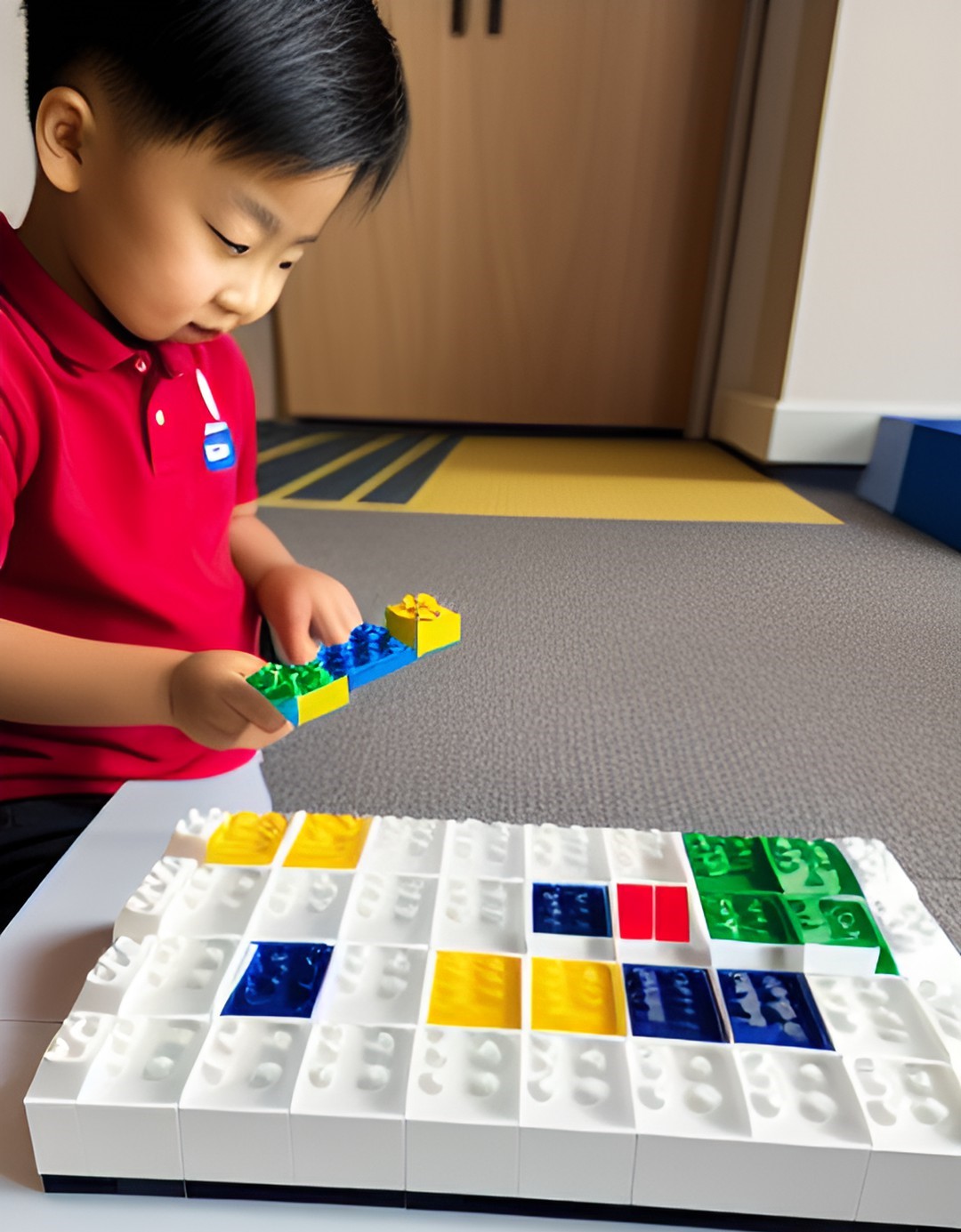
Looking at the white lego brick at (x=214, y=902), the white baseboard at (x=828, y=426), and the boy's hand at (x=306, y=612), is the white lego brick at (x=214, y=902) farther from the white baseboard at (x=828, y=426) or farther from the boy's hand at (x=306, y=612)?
the white baseboard at (x=828, y=426)

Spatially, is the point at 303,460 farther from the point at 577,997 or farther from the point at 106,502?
the point at 577,997

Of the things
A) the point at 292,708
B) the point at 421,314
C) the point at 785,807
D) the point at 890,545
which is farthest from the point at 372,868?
the point at 421,314

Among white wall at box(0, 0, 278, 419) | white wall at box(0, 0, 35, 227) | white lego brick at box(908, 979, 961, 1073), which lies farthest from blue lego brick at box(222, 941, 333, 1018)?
white wall at box(0, 0, 35, 227)

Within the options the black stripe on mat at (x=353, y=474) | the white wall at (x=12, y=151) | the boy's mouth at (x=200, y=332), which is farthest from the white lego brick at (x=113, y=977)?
the black stripe on mat at (x=353, y=474)

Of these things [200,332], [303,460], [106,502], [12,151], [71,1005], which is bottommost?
[303,460]

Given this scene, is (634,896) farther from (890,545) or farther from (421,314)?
(421,314)

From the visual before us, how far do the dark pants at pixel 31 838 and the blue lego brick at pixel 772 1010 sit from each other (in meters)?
0.41

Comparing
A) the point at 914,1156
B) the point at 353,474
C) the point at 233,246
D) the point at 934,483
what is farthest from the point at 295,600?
the point at 353,474

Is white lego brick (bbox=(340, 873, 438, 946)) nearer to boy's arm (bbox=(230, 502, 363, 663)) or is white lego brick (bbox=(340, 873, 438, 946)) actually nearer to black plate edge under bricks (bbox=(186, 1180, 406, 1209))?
black plate edge under bricks (bbox=(186, 1180, 406, 1209))

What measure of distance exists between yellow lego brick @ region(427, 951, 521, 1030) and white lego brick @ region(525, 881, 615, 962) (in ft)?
0.05

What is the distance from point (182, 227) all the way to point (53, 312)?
4.2 inches

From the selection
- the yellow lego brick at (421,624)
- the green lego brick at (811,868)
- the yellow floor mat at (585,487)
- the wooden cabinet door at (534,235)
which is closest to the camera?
the green lego brick at (811,868)

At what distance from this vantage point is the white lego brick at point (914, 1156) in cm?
28

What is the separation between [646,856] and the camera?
0.42 metres
